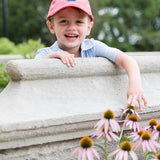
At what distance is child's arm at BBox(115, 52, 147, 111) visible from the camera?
2.03 m

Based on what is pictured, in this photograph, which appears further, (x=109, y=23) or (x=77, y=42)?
(x=109, y=23)

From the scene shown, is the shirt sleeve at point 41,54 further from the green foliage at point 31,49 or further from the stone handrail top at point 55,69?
the green foliage at point 31,49

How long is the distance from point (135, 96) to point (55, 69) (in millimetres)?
580

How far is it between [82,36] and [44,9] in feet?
68.7

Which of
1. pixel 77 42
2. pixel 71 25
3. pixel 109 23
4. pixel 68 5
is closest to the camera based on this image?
pixel 68 5

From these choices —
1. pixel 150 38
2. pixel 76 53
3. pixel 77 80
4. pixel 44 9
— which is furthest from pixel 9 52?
pixel 150 38

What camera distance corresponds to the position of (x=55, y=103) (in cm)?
188

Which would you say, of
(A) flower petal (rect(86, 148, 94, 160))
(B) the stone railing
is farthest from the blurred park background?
(A) flower petal (rect(86, 148, 94, 160))

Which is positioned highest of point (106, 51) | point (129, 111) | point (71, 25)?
point (71, 25)

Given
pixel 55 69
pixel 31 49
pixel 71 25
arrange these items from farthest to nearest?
1. pixel 31 49
2. pixel 71 25
3. pixel 55 69

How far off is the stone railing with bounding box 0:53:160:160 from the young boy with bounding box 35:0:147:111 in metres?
0.10

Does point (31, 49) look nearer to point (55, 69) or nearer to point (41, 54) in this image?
point (41, 54)

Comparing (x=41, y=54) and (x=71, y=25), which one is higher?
(x=71, y=25)

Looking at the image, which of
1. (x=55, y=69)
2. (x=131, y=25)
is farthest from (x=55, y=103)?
(x=131, y=25)
